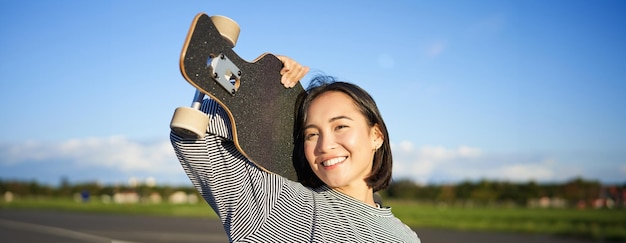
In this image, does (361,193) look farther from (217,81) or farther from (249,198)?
(217,81)

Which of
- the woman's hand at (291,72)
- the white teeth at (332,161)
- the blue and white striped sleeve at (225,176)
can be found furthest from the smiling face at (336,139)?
the blue and white striped sleeve at (225,176)

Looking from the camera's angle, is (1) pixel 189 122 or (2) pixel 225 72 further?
(2) pixel 225 72

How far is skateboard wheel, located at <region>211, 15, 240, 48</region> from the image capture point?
A: 6.08 feet

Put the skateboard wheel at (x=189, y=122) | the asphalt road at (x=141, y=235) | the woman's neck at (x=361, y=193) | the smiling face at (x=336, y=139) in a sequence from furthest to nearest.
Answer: the asphalt road at (x=141, y=235), the woman's neck at (x=361, y=193), the smiling face at (x=336, y=139), the skateboard wheel at (x=189, y=122)

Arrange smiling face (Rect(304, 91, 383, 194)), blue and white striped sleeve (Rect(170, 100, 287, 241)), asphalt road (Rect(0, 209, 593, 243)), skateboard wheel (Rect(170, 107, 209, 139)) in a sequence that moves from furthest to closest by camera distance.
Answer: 1. asphalt road (Rect(0, 209, 593, 243))
2. smiling face (Rect(304, 91, 383, 194))
3. blue and white striped sleeve (Rect(170, 100, 287, 241))
4. skateboard wheel (Rect(170, 107, 209, 139))

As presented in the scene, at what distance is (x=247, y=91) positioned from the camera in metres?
1.96

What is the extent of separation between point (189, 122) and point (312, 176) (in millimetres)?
670

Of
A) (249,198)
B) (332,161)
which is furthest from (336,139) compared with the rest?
(249,198)

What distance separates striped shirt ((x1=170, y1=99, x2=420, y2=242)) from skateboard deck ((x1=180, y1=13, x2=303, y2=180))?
0.05m

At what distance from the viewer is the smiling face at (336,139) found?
205cm

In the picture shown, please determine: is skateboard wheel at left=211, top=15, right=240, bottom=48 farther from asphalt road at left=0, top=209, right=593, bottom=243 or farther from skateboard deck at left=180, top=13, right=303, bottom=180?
asphalt road at left=0, top=209, right=593, bottom=243

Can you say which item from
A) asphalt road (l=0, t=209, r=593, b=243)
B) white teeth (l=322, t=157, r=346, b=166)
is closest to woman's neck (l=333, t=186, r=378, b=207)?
white teeth (l=322, t=157, r=346, b=166)

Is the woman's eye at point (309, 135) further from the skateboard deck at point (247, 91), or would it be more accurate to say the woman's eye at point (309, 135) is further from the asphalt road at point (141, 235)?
the asphalt road at point (141, 235)

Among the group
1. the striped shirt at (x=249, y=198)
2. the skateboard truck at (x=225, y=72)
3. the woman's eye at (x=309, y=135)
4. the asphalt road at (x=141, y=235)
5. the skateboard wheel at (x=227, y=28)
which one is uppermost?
the skateboard wheel at (x=227, y=28)
